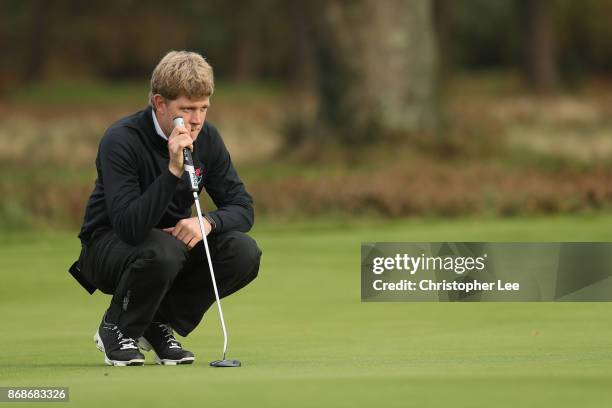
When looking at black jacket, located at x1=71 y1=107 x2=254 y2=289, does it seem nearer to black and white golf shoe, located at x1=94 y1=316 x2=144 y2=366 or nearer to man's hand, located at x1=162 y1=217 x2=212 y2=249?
man's hand, located at x1=162 y1=217 x2=212 y2=249

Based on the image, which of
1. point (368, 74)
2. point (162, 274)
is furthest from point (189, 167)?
point (368, 74)

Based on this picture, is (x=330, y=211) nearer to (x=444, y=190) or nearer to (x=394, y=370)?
(x=444, y=190)

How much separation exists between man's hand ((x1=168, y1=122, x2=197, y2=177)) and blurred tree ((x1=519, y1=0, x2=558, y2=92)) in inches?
1415

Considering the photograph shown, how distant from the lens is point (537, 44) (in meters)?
42.1

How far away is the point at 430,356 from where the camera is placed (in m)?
6.38

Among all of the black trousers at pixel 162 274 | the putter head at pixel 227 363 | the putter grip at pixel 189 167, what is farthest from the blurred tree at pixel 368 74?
the putter head at pixel 227 363

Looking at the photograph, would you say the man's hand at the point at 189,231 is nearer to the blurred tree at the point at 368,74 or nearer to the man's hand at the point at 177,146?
the man's hand at the point at 177,146

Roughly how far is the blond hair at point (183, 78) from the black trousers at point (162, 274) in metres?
0.57

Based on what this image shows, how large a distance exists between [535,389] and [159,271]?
1856mm

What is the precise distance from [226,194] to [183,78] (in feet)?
2.42

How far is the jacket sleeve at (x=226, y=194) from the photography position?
645 centimetres

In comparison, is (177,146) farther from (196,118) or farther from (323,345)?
(323,345)

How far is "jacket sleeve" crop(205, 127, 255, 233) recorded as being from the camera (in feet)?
21.2

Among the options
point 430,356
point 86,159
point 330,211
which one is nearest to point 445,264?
point 430,356
